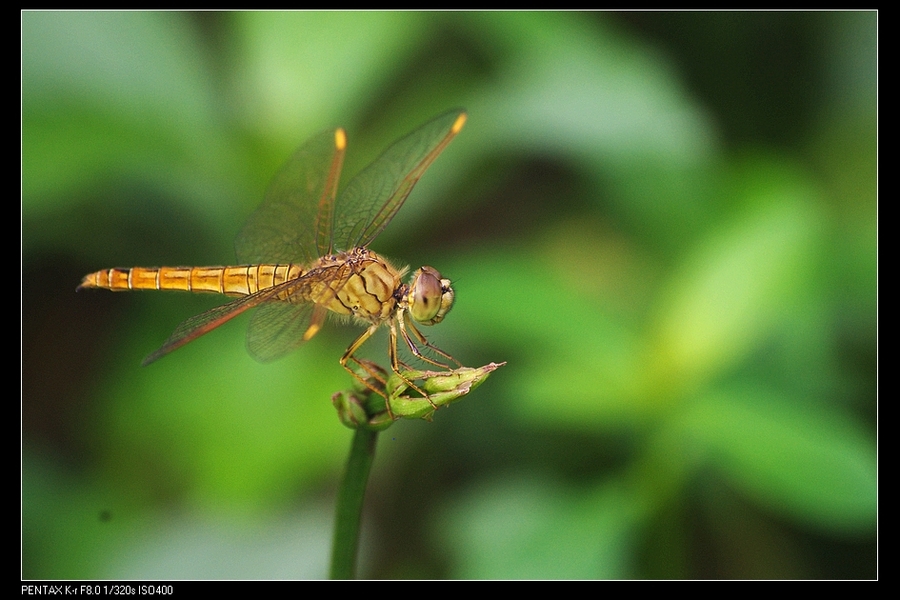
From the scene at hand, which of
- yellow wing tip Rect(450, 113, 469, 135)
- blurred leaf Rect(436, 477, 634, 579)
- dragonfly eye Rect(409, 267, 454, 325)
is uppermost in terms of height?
yellow wing tip Rect(450, 113, 469, 135)

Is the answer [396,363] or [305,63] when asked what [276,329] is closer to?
[396,363]

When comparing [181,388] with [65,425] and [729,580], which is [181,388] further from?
[729,580]

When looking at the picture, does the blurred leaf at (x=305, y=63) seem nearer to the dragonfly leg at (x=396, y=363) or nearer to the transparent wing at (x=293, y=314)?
the transparent wing at (x=293, y=314)

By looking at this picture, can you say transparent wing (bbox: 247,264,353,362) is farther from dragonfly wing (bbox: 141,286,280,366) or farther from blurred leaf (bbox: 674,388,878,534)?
blurred leaf (bbox: 674,388,878,534)

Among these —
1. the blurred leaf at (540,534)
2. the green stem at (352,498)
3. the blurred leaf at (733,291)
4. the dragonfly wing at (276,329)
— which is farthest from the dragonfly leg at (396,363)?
the blurred leaf at (733,291)

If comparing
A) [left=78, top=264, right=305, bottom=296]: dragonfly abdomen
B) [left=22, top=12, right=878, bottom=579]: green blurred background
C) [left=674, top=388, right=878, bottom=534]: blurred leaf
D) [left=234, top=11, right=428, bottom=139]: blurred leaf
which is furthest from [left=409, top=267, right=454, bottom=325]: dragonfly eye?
[left=234, top=11, right=428, bottom=139]: blurred leaf

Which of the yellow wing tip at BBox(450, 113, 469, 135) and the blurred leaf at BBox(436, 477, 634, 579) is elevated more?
the yellow wing tip at BBox(450, 113, 469, 135)

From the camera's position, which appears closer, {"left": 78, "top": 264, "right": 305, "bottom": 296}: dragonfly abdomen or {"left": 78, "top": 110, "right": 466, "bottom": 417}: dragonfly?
{"left": 78, "top": 110, "right": 466, "bottom": 417}: dragonfly
